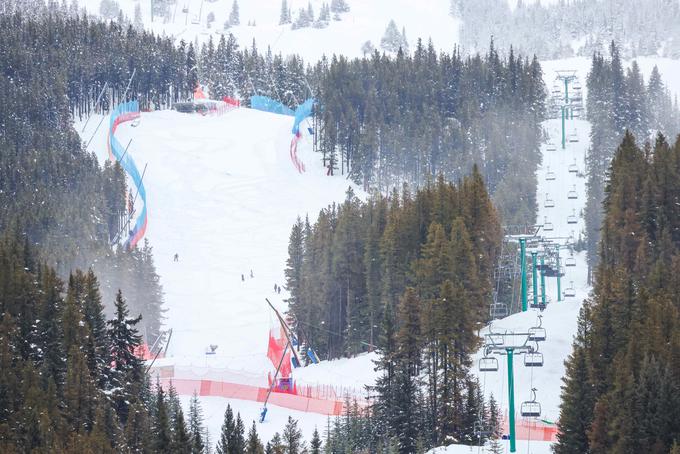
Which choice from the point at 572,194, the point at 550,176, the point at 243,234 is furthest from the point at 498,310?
the point at 550,176

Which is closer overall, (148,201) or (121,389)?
(121,389)

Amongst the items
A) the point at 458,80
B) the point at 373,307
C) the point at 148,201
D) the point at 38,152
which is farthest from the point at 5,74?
the point at 373,307

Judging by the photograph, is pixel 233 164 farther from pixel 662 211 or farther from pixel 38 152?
pixel 662 211

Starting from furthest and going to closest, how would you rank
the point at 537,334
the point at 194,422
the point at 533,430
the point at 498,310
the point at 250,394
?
1. the point at 498,310
2. the point at 250,394
3. the point at 537,334
4. the point at 194,422
5. the point at 533,430

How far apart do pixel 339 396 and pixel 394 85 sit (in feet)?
252

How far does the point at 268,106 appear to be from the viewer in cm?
15050

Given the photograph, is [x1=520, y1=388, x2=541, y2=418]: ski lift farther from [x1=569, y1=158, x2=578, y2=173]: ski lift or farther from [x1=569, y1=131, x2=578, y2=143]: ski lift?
[x1=569, y1=131, x2=578, y2=143]: ski lift

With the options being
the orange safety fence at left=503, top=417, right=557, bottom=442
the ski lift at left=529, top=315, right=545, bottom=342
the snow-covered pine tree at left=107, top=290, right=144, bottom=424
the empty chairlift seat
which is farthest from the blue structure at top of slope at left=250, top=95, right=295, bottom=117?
the orange safety fence at left=503, top=417, right=557, bottom=442

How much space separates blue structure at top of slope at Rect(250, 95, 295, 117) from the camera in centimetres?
15012

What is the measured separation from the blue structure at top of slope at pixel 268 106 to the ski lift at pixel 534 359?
89.9 meters

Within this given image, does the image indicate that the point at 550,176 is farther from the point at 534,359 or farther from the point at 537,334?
the point at 534,359

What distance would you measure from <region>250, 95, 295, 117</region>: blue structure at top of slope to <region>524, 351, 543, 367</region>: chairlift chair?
89.9 m

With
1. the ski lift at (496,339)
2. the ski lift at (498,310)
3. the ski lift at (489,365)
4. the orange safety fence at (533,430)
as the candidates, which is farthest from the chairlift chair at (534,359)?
the ski lift at (498,310)

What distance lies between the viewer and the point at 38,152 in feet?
380
